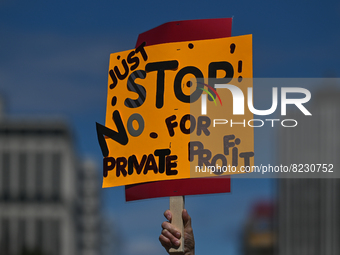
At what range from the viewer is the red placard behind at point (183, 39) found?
4676 millimetres

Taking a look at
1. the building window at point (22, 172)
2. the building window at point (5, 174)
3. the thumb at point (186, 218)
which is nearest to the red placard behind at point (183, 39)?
the thumb at point (186, 218)

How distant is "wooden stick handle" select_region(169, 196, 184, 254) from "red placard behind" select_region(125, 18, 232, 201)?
7 cm

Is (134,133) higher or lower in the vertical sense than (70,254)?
higher

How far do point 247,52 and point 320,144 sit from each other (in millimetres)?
105991

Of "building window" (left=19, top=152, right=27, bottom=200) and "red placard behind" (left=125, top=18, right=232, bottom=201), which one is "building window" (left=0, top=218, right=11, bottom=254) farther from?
"red placard behind" (left=125, top=18, right=232, bottom=201)

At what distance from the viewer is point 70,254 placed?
10706 cm

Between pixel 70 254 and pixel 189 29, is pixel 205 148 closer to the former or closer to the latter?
pixel 189 29

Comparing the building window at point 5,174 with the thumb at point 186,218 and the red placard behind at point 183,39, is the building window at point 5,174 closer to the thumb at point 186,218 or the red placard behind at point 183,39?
the red placard behind at point 183,39

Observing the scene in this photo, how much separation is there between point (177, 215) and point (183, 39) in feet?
4.56

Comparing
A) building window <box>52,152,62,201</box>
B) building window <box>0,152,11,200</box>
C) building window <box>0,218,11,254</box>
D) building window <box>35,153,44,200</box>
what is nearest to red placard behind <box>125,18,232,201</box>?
building window <box>0,218,11,254</box>

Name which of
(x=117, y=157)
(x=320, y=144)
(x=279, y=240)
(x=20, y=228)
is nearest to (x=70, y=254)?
(x=20, y=228)

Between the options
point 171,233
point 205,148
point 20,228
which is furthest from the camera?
point 20,228

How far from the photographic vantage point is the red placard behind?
184 inches

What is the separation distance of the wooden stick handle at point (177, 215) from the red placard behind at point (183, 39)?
2.8 inches
